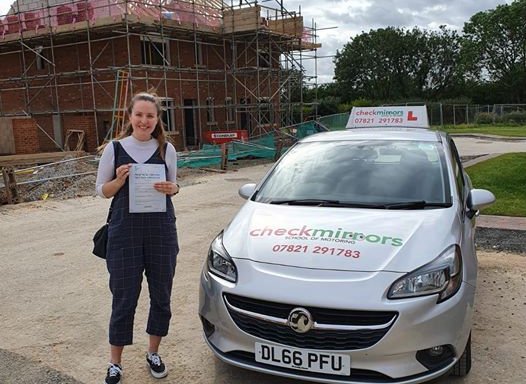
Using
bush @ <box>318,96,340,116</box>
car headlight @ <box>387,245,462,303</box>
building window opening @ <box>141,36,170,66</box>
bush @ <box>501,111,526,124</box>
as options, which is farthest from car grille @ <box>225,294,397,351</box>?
bush @ <box>318,96,340,116</box>

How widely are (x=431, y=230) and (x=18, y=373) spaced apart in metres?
2.96

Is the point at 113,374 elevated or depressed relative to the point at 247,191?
depressed

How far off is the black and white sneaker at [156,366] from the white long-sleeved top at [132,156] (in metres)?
1.17

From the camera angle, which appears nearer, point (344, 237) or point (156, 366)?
point (344, 237)

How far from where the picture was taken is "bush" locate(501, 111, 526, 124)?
144 ft

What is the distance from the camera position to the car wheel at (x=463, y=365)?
3.45 meters

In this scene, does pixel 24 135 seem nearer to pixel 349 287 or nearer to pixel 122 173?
pixel 122 173

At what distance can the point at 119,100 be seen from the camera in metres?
20.9

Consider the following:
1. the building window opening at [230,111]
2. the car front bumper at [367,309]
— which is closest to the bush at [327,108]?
the building window opening at [230,111]

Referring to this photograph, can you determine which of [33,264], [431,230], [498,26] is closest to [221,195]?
[33,264]

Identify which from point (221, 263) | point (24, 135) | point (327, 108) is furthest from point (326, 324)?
point (327, 108)

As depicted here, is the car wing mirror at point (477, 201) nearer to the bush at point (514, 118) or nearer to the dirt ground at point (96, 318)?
the dirt ground at point (96, 318)

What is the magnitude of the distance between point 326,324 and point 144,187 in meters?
1.39

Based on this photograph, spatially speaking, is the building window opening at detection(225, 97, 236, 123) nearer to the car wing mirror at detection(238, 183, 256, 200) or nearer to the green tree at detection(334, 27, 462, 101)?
the car wing mirror at detection(238, 183, 256, 200)
